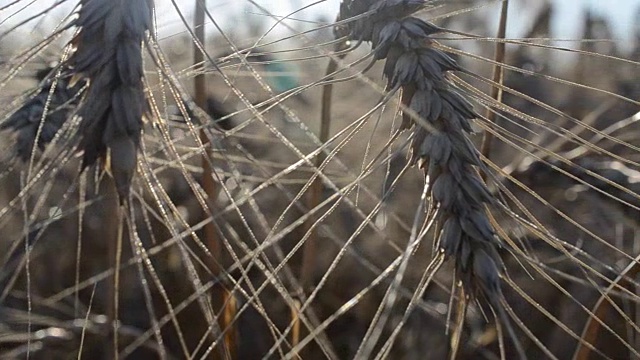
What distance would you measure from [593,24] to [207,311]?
2088 mm

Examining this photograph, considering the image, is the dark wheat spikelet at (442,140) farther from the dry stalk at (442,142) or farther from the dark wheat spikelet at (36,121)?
the dark wheat spikelet at (36,121)

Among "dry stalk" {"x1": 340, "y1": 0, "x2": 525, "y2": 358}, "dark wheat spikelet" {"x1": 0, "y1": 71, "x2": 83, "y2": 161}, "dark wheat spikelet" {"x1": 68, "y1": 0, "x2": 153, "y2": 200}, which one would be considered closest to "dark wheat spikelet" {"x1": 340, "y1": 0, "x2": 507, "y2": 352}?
"dry stalk" {"x1": 340, "y1": 0, "x2": 525, "y2": 358}

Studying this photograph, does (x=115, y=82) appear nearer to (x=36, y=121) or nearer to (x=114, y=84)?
(x=114, y=84)

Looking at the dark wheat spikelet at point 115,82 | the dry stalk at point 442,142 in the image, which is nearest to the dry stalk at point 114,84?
the dark wheat spikelet at point 115,82

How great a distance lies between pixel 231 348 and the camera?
1128 mm

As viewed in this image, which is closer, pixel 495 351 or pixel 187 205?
pixel 495 351

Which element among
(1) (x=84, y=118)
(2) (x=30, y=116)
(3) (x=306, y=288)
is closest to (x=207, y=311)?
(1) (x=84, y=118)

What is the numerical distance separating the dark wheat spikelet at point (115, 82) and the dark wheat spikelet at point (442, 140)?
0.21m

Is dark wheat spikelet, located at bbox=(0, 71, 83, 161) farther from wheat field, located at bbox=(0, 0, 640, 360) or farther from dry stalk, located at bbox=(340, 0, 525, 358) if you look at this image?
dry stalk, located at bbox=(340, 0, 525, 358)

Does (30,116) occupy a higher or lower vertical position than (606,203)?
higher

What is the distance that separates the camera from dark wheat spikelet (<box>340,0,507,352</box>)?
0.65 metres

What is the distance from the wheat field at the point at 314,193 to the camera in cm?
67

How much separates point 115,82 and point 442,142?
0.26 metres

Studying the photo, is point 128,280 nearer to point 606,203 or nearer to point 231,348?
point 231,348
